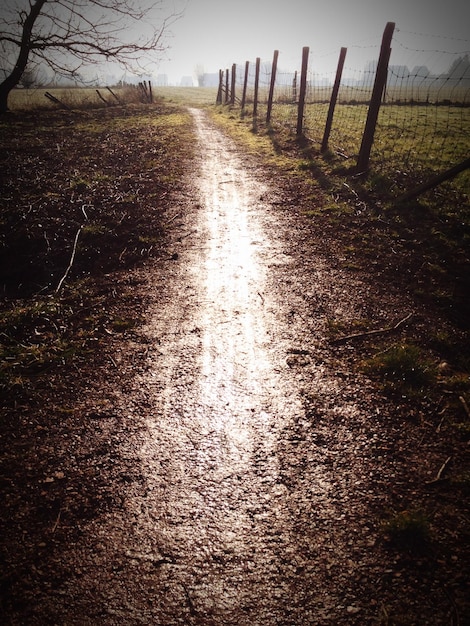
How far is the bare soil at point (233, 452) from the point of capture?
1.91 metres

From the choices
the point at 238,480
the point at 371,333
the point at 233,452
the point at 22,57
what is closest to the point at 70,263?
the point at 233,452

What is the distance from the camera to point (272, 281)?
4.69 m

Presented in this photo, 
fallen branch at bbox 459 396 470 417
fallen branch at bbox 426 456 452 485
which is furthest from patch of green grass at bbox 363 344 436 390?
fallen branch at bbox 426 456 452 485

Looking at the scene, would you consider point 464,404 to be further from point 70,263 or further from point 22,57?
point 22,57

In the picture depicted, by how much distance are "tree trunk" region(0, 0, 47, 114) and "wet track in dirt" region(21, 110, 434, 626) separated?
15.6 metres

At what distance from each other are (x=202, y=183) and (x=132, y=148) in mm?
4605

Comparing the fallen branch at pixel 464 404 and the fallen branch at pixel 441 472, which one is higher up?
the fallen branch at pixel 464 404

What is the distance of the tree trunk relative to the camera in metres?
13.8

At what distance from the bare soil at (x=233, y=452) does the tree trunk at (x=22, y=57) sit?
15087mm

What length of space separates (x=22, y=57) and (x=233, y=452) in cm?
1988

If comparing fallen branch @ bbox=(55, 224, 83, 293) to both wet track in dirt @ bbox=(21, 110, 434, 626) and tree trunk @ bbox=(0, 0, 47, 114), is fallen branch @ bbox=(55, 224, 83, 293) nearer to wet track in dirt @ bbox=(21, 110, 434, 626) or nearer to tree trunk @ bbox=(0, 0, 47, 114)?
wet track in dirt @ bbox=(21, 110, 434, 626)

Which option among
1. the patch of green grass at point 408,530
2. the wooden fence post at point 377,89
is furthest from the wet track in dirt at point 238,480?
the wooden fence post at point 377,89

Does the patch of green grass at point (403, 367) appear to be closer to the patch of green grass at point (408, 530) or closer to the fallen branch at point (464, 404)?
the fallen branch at point (464, 404)

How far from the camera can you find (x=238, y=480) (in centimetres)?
245
